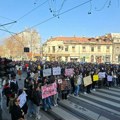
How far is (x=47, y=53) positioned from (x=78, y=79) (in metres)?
79.5

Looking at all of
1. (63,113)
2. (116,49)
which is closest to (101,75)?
(63,113)

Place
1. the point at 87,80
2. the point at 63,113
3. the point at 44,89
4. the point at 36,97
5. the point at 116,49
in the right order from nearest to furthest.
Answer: the point at 36,97 → the point at 63,113 → the point at 44,89 → the point at 87,80 → the point at 116,49

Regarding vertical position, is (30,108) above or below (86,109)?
above

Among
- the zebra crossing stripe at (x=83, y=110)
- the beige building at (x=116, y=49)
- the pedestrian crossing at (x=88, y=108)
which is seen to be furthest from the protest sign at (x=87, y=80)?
the beige building at (x=116, y=49)

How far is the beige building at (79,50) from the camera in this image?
98.0m

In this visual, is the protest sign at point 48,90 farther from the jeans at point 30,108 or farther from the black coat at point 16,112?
the black coat at point 16,112

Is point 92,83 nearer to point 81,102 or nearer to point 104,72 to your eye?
point 104,72

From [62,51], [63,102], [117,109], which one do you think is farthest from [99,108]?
[62,51]

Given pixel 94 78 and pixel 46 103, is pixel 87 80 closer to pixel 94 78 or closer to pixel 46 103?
pixel 94 78

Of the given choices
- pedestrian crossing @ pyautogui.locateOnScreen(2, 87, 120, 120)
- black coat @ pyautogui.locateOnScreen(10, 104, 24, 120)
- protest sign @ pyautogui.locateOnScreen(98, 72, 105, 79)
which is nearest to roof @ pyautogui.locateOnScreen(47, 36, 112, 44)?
protest sign @ pyautogui.locateOnScreen(98, 72, 105, 79)

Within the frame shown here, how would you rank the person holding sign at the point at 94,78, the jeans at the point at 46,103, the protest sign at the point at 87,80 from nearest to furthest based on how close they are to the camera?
the jeans at the point at 46,103
the protest sign at the point at 87,80
the person holding sign at the point at 94,78

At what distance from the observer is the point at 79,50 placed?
9838cm

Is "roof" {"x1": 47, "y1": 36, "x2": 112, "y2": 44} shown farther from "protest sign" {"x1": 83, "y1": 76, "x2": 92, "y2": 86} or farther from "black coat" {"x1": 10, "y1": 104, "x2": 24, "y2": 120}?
"black coat" {"x1": 10, "y1": 104, "x2": 24, "y2": 120}

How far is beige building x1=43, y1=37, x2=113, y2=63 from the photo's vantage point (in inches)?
3858
